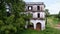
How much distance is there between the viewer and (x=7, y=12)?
38.1 meters

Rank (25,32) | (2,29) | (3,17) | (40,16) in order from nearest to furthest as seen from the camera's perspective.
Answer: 1. (2,29)
2. (3,17)
3. (25,32)
4. (40,16)

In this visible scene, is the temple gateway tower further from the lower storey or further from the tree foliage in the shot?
the tree foliage

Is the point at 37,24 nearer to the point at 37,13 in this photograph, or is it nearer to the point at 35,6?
the point at 37,13

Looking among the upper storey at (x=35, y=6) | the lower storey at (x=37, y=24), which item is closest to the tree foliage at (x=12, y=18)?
the upper storey at (x=35, y=6)

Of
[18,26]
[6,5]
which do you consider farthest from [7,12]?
[18,26]

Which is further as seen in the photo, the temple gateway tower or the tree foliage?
the temple gateway tower

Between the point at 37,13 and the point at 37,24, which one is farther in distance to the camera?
the point at 37,24

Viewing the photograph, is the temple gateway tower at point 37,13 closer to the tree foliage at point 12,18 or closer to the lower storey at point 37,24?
the lower storey at point 37,24

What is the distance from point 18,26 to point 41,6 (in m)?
13.2

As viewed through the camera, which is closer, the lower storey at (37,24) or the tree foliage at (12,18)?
the tree foliage at (12,18)

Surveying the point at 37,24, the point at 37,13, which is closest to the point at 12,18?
the point at 37,13

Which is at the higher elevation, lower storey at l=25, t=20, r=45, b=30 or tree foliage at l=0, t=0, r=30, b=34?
tree foliage at l=0, t=0, r=30, b=34

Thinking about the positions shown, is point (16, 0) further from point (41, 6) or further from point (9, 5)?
point (41, 6)

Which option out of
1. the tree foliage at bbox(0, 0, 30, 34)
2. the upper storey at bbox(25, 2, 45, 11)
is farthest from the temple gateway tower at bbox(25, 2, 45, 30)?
the tree foliage at bbox(0, 0, 30, 34)
